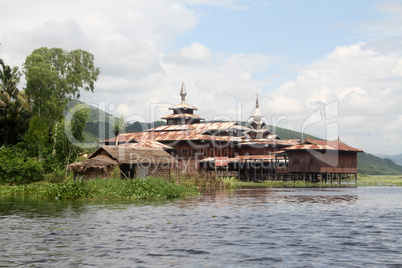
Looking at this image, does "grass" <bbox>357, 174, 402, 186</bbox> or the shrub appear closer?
the shrub

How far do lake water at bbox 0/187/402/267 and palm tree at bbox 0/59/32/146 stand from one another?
88.2 ft

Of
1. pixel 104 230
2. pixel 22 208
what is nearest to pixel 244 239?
pixel 104 230

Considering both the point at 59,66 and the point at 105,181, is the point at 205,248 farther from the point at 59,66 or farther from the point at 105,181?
the point at 59,66

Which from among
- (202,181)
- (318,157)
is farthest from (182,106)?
(202,181)

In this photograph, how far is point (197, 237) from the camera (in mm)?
15570

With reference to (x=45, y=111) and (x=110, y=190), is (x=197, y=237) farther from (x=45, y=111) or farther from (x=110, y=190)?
(x=45, y=111)

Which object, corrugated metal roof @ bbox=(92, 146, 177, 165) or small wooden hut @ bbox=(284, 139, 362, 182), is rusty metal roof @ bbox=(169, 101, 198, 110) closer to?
small wooden hut @ bbox=(284, 139, 362, 182)

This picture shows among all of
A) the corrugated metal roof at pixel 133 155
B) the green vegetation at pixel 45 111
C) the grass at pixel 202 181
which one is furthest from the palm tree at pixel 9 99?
the grass at pixel 202 181

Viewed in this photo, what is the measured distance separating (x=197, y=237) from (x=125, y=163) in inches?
997

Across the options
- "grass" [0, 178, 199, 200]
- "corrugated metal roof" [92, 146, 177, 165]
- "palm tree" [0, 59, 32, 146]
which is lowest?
"grass" [0, 178, 199, 200]

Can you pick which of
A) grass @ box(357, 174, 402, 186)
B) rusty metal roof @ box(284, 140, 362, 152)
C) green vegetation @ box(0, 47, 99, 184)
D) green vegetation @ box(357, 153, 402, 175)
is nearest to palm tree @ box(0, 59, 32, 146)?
green vegetation @ box(0, 47, 99, 184)

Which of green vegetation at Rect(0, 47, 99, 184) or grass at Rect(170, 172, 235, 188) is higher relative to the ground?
green vegetation at Rect(0, 47, 99, 184)

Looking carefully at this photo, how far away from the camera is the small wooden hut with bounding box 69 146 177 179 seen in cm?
3888

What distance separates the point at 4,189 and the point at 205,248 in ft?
93.7
